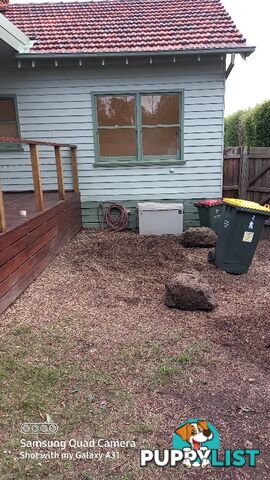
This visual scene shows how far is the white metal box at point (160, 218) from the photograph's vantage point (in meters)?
6.77

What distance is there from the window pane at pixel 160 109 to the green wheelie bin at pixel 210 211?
171 centimetres

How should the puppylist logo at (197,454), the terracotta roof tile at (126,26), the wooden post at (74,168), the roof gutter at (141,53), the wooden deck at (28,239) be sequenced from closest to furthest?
the puppylist logo at (197,454)
the wooden deck at (28,239)
the roof gutter at (141,53)
the terracotta roof tile at (126,26)
the wooden post at (74,168)

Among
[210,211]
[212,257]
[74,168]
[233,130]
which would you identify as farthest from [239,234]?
[233,130]

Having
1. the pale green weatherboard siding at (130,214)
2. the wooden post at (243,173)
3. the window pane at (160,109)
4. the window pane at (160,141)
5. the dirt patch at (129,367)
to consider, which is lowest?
the dirt patch at (129,367)

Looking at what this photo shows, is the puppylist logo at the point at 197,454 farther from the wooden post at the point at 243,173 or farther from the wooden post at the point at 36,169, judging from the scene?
the wooden post at the point at 243,173

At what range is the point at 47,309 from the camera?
12.1ft

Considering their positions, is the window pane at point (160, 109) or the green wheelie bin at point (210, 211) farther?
the window pane at point (160, 109)

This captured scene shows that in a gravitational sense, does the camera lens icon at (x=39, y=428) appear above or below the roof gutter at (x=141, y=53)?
below

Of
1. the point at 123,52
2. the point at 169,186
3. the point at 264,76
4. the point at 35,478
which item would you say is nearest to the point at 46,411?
the point at 35,478

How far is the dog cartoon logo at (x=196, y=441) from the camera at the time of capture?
193cm

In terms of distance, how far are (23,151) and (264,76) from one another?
32.7m

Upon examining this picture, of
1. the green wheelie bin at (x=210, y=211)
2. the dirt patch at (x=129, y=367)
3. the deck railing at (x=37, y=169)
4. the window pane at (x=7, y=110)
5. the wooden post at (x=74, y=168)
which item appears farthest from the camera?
the window pane at (x=7, y=110)

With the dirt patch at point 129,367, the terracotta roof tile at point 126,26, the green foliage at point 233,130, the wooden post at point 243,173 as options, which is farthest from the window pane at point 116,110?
the green foliage at point 233,130

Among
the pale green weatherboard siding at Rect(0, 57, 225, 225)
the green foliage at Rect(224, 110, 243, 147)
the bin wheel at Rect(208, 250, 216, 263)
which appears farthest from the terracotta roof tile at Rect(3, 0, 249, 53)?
the green foliage at Rect(224, 110, 243, 147)
